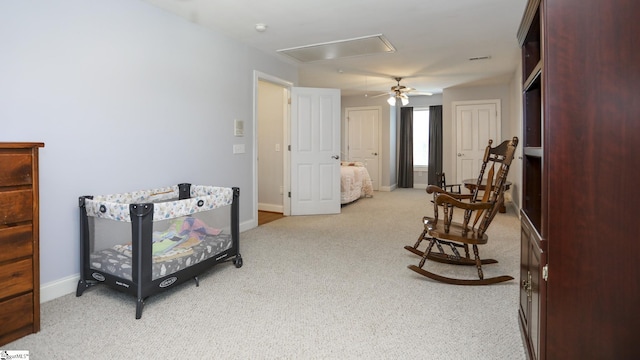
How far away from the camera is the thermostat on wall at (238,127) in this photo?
4.16m

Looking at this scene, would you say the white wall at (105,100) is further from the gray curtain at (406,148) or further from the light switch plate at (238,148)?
the gray curtain at (406,148)

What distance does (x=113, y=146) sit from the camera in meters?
2.83

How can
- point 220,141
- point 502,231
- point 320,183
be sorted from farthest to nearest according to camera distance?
point 320,183 < point 502,231 < point 220,141

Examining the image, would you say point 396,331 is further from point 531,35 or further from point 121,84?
→ point 121,84

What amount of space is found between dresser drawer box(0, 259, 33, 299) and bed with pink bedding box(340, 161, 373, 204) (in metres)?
4.77

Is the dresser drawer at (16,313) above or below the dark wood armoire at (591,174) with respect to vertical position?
below

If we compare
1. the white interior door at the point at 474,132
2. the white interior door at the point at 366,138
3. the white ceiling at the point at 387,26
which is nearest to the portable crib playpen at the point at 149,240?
the white ceiling at the point at 387,26

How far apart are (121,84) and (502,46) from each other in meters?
4.27

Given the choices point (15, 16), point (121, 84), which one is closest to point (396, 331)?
point (121, 84)

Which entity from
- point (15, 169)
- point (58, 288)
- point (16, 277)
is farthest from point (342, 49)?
point (16, 277)

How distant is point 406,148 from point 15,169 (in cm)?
836

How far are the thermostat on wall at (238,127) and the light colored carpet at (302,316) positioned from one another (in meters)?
1.47

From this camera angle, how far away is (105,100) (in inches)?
109

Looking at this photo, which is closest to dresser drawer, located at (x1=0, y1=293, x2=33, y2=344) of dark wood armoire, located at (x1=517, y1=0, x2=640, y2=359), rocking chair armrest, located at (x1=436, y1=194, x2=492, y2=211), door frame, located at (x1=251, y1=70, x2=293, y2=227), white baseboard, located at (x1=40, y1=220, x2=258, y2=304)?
white baseboard, located at (x1=40, y1=220, x2=258, y2=304)
